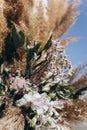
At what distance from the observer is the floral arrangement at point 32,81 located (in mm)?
1748

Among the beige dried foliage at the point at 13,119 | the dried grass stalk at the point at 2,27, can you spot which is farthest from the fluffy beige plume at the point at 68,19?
the beige dried foliage at the point at 13,119

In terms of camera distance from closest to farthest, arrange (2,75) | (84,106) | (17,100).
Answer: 1. (17,100)
2. (2,75)
3. (84,106)

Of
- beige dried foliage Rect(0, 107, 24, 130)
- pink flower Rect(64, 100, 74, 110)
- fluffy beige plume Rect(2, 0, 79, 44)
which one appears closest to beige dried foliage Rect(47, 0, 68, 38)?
fluffy beige plume Rect(2, 0, 79, 44)

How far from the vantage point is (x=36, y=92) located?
180 cm

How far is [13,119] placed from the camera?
176 cm

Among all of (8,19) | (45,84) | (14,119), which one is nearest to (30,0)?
(8,19)

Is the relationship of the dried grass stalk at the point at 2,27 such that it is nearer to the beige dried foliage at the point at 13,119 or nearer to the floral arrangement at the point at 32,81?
the floral arrangement at the point at 32,81

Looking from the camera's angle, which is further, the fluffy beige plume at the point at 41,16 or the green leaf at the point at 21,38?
the fluffy beige plume at the point at 41,16

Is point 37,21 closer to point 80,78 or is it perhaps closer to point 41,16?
point 41,16

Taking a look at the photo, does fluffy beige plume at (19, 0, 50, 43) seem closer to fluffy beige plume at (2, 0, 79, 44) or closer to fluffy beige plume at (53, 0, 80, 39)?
fluffy beige plume at (2, 0, 79, 44)

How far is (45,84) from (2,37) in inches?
11.5

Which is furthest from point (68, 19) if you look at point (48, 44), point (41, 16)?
point (48, 44)

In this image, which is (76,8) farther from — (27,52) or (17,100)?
(17,100)

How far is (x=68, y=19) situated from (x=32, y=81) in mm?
497
